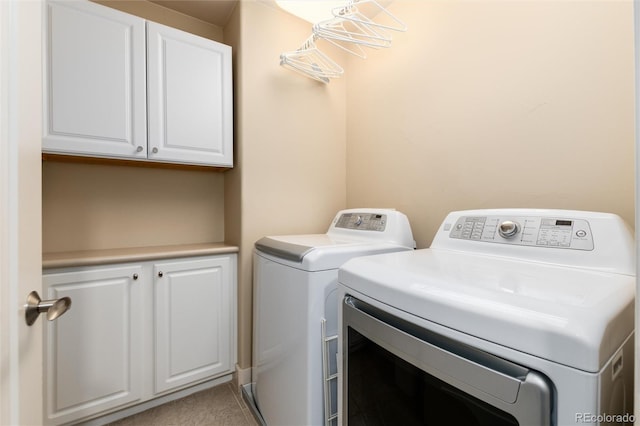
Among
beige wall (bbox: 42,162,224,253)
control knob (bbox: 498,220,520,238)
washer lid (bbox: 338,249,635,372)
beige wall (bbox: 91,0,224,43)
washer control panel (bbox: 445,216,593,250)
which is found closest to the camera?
washer lid (bbox: 338,249,635,372)

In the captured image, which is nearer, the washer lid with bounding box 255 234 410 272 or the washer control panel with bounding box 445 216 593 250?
the washer control panel with bounding box 445 216 593 250

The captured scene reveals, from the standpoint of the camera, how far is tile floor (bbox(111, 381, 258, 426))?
152 centimetres

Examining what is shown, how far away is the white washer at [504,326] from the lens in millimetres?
458

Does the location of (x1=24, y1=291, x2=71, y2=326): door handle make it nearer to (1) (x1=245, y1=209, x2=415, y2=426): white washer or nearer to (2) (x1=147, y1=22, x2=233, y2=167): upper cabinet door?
(1) (x1=245, y1=209, x2=415, y2=426): white washer

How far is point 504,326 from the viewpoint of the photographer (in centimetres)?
51

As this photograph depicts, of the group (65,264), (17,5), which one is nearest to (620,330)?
(17,5)

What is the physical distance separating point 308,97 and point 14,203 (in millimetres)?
1819

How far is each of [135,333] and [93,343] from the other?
0.59 feet

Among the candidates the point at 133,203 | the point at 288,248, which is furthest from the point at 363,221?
the point at 133,203

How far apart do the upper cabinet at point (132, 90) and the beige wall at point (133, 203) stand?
0.39 meters

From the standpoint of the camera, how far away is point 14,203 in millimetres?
529

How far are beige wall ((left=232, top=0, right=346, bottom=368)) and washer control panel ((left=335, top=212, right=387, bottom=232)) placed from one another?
0.33m

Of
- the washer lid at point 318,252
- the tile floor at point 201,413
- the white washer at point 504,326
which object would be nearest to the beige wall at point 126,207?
the washer lid at point 318,252

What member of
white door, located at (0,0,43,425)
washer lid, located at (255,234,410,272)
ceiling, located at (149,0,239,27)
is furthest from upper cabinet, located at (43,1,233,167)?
white door, located at (0,0,43,425)
